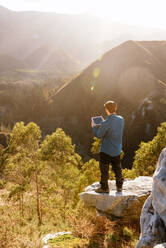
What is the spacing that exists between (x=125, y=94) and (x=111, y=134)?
64.6m

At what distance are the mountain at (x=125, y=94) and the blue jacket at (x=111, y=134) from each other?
1477 inches

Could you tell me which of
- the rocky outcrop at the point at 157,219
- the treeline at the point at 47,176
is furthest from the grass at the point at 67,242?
the rocky outcrop at the point at 157,219

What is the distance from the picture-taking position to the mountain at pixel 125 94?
2066 inches

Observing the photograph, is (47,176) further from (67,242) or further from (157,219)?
(157,219)

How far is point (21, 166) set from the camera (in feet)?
37.2

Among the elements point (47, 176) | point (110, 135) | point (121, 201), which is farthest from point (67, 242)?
point (47, 176)

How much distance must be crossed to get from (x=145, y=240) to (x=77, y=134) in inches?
2247

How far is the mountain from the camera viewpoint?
52.5 m

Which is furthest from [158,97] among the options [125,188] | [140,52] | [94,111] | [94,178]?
[125,188]

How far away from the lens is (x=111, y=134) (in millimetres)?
6023

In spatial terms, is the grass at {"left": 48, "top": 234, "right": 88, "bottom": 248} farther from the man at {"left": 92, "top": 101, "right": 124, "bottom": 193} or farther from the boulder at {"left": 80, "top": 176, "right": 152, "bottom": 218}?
the man at {"left": 92, "top": 101, "right": 124, "bottom": 193}

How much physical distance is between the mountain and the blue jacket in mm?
37503

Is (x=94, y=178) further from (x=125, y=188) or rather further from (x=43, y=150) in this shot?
(x=125, y=188)

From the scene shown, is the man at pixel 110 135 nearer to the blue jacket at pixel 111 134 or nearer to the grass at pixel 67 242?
the blue jacket at pixel 111 134
